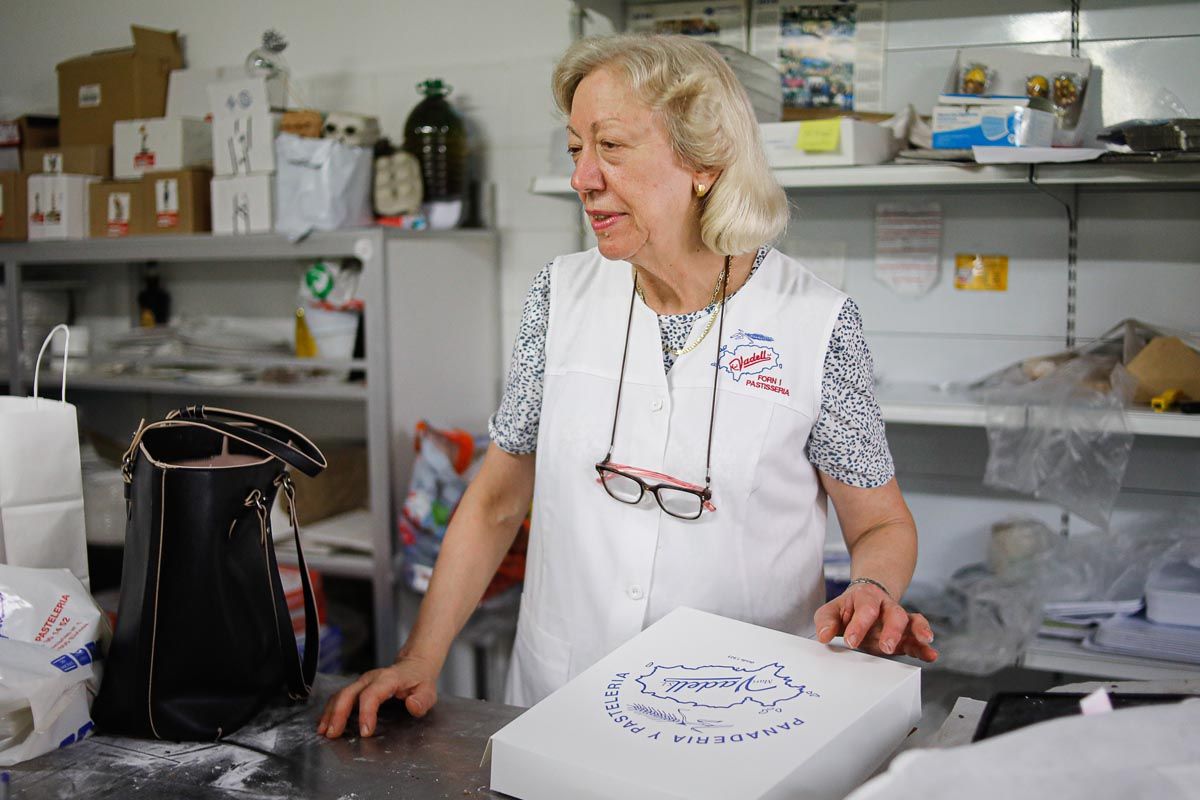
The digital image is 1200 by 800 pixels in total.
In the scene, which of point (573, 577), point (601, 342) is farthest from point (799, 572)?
point (601, 342)

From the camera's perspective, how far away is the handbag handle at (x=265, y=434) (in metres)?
1.19

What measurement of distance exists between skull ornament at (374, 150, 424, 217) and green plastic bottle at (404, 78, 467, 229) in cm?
5

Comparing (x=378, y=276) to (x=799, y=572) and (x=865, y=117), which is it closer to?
(x=865, y=117)

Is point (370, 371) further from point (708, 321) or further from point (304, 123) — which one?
point (708, 321)

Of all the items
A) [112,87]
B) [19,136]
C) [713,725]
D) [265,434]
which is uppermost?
[112,87]

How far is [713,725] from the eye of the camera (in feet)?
3.16

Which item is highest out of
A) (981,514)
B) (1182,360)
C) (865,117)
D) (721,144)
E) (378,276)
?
(865,117)

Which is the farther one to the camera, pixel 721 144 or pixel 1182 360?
pixel 1182 360

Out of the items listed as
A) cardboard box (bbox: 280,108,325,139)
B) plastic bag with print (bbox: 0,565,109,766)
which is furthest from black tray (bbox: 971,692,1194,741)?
cardboard box (bbox: 280,108,325,139)

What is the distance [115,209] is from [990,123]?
7.15ft

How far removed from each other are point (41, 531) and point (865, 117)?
1800mm

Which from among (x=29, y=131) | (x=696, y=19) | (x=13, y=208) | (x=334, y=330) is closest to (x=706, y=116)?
(x=696, y=19)

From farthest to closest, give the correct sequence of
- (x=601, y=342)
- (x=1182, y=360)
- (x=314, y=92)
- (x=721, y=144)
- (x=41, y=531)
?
(x=314, y=92) < (x=1182, y=360) < (x=601, y=342) < (x=721, y=144) < (x=41, y=531)

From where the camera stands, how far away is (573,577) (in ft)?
4.99
